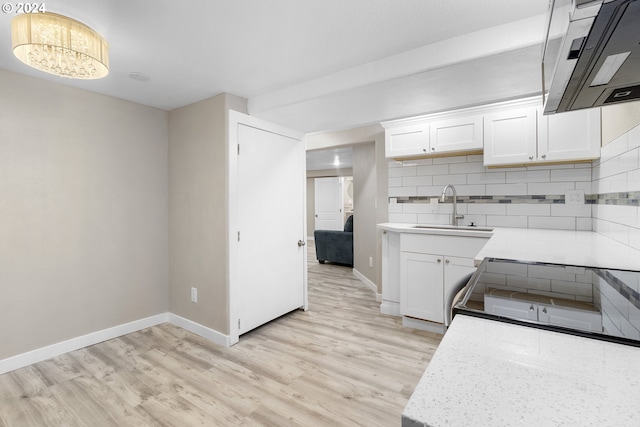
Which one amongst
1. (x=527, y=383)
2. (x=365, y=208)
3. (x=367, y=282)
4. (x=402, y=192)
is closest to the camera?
(x=527, y=383)

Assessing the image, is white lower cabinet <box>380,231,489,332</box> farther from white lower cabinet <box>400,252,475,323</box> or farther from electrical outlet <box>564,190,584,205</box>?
electrical outlet <box>564,190,584,205</box>

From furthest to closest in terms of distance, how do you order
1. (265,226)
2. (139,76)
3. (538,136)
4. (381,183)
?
(381,183) < (265,226) < (538,136) < (139,76)

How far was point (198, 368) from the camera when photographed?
89.9 inches

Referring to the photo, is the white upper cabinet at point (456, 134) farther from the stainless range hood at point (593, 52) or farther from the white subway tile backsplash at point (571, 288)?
the white subway tile backsplash at point (571, 288)

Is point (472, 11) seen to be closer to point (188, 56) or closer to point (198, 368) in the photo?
point (188, 56)

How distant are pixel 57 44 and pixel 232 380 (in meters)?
2.22

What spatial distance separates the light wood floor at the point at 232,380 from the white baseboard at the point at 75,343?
2.3 inches

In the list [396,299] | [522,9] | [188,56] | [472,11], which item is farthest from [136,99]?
[396,299]

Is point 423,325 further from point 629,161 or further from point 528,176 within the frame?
point 629,161

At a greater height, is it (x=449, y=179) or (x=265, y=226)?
(x=449, y=179)

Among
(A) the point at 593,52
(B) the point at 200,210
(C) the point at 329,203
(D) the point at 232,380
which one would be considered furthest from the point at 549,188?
(C) the point at 329,203

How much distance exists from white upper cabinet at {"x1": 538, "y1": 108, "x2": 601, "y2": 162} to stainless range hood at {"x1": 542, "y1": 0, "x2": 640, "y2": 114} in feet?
4.90

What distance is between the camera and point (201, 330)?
286 centimetres

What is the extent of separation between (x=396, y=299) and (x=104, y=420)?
2597 mm
